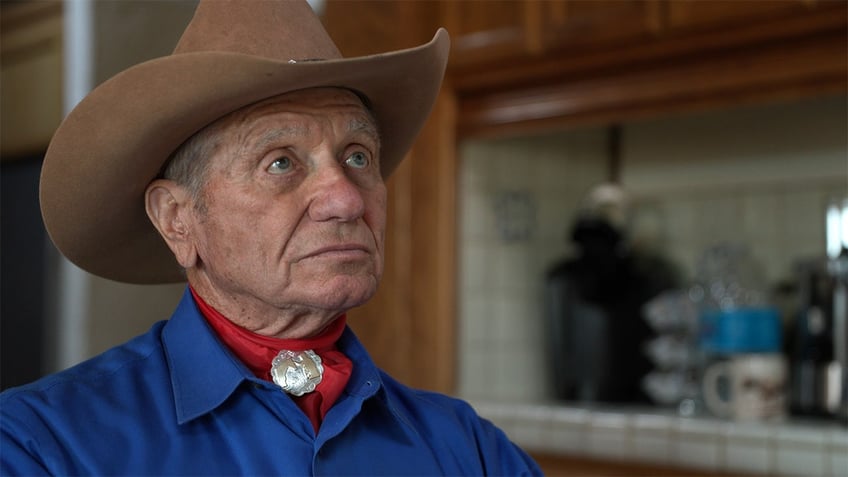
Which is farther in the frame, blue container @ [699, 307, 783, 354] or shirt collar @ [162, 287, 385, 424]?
blue container @ [699, 307, 783, 354]

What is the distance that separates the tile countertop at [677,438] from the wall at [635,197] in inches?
8.2

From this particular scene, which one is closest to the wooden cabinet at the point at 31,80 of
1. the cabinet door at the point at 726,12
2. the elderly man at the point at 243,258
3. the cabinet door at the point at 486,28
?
the cabinet door at the point at 486,28

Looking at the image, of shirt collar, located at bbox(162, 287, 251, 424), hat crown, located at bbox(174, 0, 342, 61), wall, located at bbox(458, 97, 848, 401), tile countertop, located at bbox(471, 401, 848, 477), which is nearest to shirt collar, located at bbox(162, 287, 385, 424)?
shirt collar, located at bbox(162, 287, 251, 424)

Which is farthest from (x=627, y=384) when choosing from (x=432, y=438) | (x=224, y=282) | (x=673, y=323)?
(x=224, y=282)

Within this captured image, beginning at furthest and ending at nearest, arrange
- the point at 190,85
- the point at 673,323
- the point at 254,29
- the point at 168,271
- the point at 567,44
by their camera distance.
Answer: the point at 673,323 < the point at 567,44 < the point at 168,271 < the point at 254,29 < the point at 190,85

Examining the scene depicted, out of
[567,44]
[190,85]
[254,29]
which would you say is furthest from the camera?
[567,44]

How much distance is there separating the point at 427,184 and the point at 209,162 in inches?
56.2

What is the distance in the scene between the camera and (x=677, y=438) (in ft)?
7.00

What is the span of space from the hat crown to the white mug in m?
1.34

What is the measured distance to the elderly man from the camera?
0.98 meters

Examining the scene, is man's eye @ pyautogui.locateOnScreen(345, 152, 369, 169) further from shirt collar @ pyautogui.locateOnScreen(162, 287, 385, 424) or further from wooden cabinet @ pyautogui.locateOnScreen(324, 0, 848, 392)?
wooden cabinet @ pyautogui.locateOnScreen(324, 0, 848, 392)

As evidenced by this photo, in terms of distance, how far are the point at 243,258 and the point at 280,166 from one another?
0.10 meters

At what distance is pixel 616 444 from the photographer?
2227 mm

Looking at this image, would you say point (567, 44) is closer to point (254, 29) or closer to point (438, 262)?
point (438, 262)
